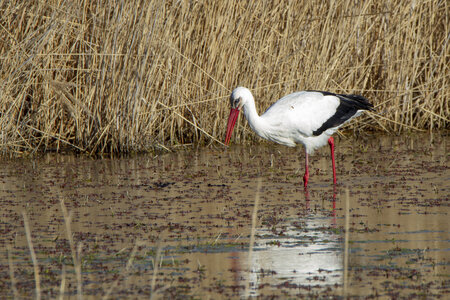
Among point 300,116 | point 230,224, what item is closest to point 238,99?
point 300,116

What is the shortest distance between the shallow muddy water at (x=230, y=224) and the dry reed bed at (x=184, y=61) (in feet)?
1.68

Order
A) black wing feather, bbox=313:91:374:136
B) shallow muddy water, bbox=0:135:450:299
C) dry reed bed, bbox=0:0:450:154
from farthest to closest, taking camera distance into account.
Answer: dry reed bed, bbox=0:0:450:154, black wing feather, bbox=313:91:374:136, shallow muddy water, bbox=0:135:450:299

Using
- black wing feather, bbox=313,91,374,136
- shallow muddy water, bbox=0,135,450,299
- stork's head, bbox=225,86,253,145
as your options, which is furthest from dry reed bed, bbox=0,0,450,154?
stork's head, bbox=225,86,253,145

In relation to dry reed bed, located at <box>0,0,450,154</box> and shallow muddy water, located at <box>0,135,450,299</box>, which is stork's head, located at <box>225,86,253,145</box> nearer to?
shallow muddy water, located at <box>0,135,450,299</box>

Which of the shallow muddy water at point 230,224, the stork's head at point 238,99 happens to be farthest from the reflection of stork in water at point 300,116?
the shallow muddy water at point 230,224

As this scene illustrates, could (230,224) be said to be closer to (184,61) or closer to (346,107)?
(346,107)

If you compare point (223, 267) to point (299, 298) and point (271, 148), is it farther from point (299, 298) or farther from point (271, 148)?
point (271, 148)

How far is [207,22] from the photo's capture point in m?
9.88

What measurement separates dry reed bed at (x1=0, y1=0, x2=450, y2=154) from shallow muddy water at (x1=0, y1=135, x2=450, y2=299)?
1.68 feet

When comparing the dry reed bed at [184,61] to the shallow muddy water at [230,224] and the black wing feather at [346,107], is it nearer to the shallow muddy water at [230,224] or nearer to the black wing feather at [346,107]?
the shallow muddy water at [230,224]

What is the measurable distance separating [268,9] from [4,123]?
3700mm

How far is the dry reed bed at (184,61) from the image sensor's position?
30.9 feet

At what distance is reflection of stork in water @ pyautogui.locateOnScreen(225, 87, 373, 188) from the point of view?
821 centimetres

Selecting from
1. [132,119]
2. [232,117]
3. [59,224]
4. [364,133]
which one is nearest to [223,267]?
[59,224]
